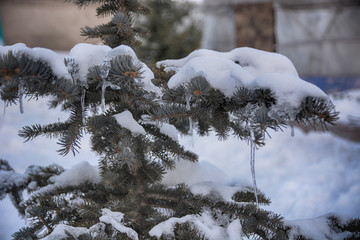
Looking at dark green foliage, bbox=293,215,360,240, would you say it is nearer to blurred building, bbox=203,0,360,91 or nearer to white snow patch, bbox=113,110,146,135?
white snow patch, bbox=113,110,146,135

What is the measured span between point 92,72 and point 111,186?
0.56 metres

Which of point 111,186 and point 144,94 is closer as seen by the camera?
point 144,94

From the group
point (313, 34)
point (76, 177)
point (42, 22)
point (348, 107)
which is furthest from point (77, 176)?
point (42, 22)

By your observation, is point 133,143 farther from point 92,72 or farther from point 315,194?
point 315,194

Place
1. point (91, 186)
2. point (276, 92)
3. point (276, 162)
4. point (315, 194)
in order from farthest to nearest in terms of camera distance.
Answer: point (276, 162) → point (315, 194) → point (91, 186) → point (276, 92)

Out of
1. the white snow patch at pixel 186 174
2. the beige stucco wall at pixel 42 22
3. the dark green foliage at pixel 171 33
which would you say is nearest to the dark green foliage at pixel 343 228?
the white snow patch at pixel 186 174

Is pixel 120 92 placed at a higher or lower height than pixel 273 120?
higher

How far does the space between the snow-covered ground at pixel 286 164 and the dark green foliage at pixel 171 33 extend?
2327 mm

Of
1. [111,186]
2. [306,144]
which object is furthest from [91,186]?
[306,144]

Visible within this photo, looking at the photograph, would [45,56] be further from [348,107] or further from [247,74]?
[348,107]

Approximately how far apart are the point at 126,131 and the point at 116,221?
331mm

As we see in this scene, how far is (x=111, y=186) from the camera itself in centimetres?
122

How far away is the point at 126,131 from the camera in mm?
1048

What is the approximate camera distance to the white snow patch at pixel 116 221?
1.02 metres
